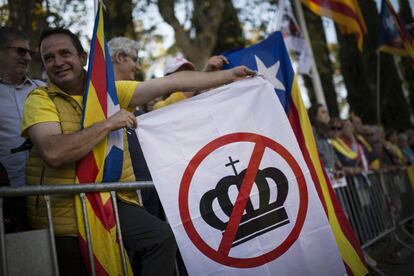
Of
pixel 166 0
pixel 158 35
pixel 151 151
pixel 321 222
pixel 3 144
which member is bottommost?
pixel 321 222

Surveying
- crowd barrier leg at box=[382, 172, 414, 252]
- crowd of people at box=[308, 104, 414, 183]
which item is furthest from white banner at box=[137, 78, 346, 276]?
crowd barrier leg at box=[382, 172, 414, 252]

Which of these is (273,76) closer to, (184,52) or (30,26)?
(30,26)

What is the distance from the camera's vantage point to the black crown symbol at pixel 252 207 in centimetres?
288

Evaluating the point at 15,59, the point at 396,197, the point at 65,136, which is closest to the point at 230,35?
the point at 396,197

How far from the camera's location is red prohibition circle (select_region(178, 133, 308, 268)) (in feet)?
9.28

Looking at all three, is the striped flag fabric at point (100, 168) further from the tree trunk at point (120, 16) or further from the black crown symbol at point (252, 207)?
the tree trunk at point (120, 16)

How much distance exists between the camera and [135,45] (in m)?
4.02

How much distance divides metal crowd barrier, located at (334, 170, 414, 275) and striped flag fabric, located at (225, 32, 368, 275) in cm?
179

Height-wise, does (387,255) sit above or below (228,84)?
below

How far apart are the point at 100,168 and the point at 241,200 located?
91 centimetres

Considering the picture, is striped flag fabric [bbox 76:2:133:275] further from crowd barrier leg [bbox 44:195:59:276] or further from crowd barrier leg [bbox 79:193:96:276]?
crowd barrier leg [bbox 44:195:59:276]

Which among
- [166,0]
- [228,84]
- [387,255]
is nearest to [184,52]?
[166,0]

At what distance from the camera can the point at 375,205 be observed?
6.37 meters

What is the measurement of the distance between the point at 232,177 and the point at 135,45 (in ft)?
5.62
